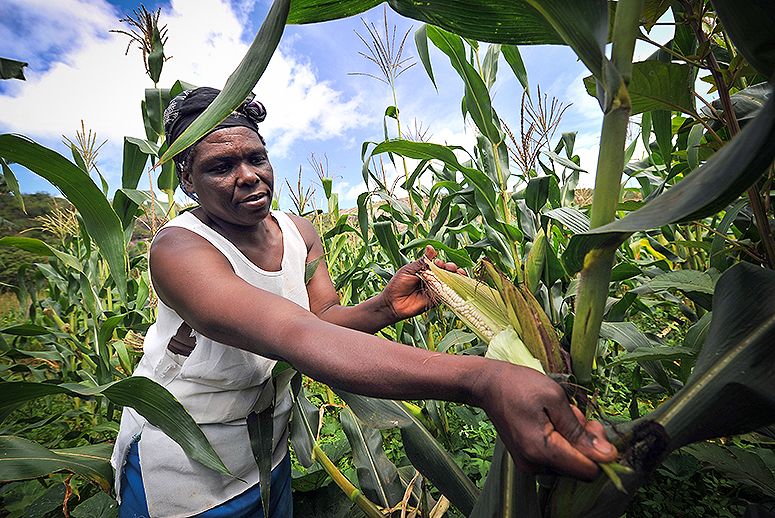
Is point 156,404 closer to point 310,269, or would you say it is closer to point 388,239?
point 310,269

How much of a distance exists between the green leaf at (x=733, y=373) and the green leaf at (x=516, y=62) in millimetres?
1005

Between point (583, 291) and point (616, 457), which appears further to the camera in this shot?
point (583, 291)

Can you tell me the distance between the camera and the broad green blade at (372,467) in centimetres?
118

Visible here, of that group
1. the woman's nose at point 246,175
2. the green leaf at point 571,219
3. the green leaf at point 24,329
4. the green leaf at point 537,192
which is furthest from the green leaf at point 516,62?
the green leaf at point 24,329

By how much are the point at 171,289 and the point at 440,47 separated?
40.0 inches

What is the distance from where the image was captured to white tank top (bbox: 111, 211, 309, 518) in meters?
1.04

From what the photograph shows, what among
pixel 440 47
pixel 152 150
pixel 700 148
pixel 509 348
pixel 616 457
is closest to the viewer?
pixel 616 457

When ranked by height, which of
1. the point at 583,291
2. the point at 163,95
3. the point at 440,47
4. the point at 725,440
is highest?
the point at 440,47

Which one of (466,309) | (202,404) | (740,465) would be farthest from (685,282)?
(202,404)

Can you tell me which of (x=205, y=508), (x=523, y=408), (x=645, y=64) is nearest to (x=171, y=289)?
(x=205, y=508)

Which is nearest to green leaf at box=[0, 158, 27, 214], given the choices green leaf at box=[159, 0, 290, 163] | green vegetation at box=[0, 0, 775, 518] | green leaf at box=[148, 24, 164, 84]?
green vegetation at box=[0, 0, 775, 518]

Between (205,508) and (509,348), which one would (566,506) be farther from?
(205,508)

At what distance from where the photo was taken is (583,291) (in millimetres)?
545

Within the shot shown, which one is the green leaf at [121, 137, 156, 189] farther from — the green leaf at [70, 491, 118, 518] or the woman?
the green leaf at [70, 491, 118, 518]
